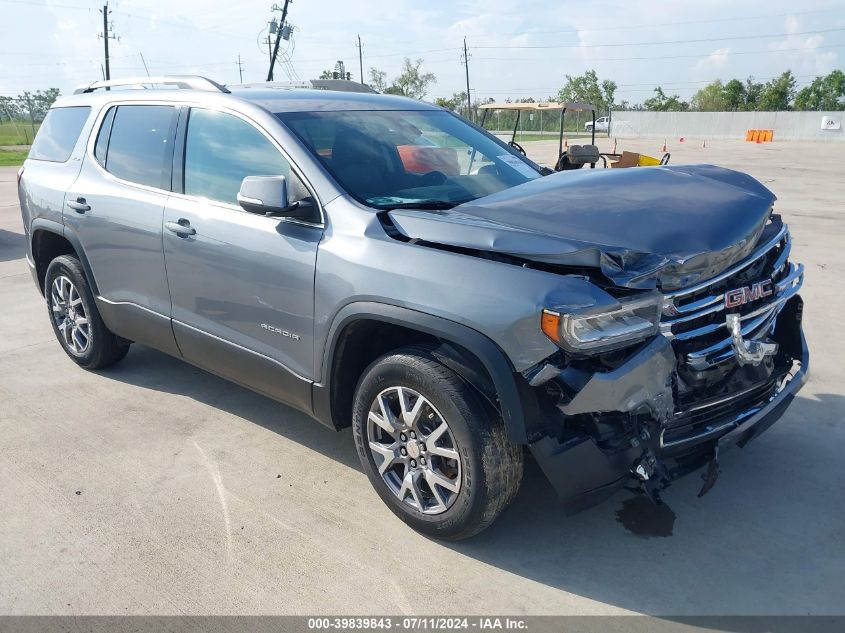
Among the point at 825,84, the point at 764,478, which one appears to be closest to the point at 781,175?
the point at 764,478

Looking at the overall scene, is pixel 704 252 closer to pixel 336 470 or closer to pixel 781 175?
pixel 336 470

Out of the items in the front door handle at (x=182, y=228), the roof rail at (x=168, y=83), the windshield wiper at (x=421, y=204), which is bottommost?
the front door handle at (x=182, y=228)

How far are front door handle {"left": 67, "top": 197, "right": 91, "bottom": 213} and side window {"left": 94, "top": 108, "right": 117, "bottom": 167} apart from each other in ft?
0.92

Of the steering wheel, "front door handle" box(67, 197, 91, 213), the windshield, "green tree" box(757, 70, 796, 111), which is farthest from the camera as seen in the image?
"green tree" box(757, 70, 796, 111)

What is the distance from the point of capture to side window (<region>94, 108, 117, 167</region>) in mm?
4727

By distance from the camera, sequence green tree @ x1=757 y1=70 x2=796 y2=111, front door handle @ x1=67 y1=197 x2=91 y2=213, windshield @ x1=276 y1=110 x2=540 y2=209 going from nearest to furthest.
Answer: windshield @ x1=276 y1=110 x2=540 y2=209 → front door handle @ x1=67 y1=197 x2=91 y2=213 → green tree @ x1=757 y1=70 x2=796 y2=111

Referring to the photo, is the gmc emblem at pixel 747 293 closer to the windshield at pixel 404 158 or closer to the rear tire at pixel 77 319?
the windshield at pixel 404 158

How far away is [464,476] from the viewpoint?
2.91m

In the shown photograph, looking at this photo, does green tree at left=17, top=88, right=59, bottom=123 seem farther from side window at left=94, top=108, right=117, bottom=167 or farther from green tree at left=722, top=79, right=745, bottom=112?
green tree at left=722, top=79, right=745, bottom=112

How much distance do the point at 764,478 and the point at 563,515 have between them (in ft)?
3.55

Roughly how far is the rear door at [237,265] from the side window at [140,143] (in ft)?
0.64

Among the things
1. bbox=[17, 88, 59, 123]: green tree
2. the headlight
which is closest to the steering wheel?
the headlight

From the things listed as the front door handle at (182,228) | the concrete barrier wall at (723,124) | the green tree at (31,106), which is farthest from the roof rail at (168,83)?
the concrete barrier wall at (723,124)

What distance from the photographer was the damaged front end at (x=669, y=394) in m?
2.63
